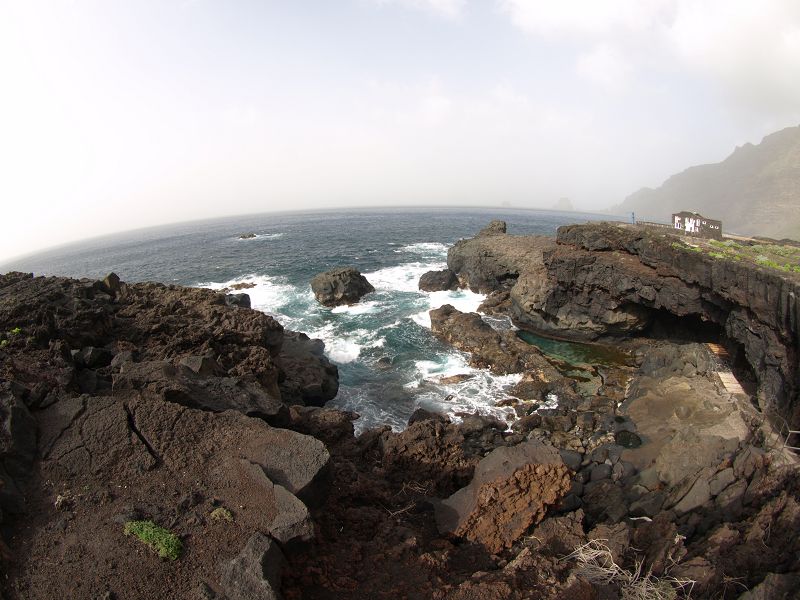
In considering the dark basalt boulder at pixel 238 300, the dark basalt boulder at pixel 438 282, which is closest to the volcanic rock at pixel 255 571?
the dark basalt boulder at pixel 238 300

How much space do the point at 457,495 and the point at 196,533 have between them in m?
5.72

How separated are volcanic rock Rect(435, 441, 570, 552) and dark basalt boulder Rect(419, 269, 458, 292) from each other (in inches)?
1211

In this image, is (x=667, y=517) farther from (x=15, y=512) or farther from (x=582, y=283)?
(x=582, y=283)

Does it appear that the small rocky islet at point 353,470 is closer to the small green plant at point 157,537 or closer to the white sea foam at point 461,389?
the small green plant at point 157,537

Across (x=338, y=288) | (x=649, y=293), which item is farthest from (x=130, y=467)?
(x=338, y=288)

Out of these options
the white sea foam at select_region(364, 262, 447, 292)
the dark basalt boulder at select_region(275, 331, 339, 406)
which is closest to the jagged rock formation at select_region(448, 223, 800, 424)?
the white sea foam at select_region(364, 262, 447, 292)

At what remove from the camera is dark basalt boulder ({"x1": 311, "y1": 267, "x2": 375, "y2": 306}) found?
117ft

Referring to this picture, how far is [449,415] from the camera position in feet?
64.5

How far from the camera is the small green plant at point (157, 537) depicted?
620 cm

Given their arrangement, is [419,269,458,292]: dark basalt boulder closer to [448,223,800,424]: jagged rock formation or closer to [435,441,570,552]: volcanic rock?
[448,223,800,424]: jagged rock formation

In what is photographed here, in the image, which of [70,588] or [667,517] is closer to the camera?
A: [70,588]

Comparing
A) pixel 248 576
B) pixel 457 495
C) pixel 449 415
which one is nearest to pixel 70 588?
pixel 248 576

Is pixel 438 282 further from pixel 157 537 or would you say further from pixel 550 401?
pixel 157 537

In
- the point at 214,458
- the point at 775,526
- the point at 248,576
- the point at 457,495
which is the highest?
the point at 214,458
